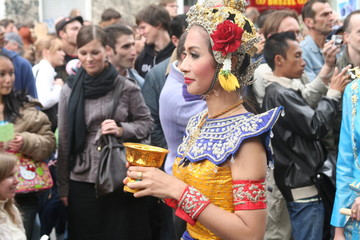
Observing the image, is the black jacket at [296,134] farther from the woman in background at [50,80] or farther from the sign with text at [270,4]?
the sign with text at [270,4]

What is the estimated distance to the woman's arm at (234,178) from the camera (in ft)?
9.85

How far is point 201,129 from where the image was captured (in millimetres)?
3408

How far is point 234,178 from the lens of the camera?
10.1 feet

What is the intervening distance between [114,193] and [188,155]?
103 inches

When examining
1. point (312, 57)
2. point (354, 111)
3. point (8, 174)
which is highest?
point (354, 111)

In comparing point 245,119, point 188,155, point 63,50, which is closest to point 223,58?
point 245,119

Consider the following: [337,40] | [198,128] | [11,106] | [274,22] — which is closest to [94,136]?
[11,106]

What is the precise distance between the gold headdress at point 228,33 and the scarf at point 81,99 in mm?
2723

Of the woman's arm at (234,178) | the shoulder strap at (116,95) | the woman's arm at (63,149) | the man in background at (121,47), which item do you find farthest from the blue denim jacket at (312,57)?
the woman's arm at (234,178)

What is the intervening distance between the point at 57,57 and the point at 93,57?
2.41 metres

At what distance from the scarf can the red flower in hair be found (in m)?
2.99

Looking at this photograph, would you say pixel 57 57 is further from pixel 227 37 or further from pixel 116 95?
pixel 227 37

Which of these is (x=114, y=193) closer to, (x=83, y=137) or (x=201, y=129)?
(x=83, y=137)

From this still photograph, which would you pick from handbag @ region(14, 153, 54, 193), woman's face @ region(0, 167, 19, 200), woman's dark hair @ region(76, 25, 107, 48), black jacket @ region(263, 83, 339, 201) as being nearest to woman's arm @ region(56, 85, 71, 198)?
handbag @ region(14, 153, 54, 193)
